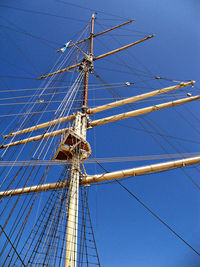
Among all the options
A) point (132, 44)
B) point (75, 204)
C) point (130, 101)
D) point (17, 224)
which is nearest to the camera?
point (17, 224)

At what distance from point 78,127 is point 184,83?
6714mm

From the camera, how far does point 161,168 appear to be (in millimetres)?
7262

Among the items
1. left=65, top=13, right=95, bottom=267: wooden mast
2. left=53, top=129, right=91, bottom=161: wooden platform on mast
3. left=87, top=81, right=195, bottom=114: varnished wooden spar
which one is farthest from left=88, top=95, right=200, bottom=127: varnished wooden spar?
left=53, top=129, right=91, bottom=161: wooden platform on mast

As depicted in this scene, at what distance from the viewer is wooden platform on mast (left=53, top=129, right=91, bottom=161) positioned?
738 cm

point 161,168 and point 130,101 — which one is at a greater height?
point 130,101

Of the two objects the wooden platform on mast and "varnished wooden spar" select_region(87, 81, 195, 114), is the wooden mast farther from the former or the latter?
"varnished wooden spar" select_region(87, 81, 195, 114)

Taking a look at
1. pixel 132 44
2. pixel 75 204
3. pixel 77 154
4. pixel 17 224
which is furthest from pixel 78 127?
pixel 132 44

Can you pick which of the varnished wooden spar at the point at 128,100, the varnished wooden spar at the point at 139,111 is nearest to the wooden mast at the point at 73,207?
the varnished wooden spar at the point at 139,111

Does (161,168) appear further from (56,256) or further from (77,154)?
(56,256)

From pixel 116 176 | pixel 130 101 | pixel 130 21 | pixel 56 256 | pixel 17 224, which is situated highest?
pixel 130 21

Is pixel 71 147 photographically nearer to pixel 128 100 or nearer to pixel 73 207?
pixel 73 207

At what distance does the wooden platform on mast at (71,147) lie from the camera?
291 inches

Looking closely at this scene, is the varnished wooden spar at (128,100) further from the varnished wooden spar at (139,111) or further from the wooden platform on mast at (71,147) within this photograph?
the wooden platform on mast at (71,147)

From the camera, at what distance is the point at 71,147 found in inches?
296
